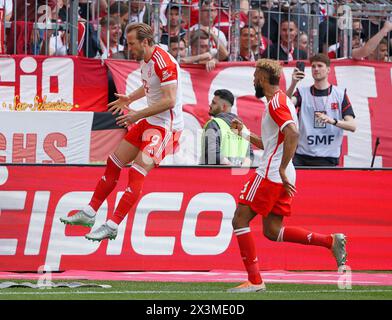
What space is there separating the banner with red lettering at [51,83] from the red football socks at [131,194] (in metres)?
4.13

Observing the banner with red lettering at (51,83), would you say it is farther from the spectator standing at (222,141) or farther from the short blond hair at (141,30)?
the short blond hair at (141,30)

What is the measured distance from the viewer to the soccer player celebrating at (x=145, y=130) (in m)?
12.5

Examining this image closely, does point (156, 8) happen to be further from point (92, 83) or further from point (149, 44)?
point (149, 44)

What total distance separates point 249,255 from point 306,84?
609cm

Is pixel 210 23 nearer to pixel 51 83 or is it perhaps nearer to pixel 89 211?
pixel 51 83

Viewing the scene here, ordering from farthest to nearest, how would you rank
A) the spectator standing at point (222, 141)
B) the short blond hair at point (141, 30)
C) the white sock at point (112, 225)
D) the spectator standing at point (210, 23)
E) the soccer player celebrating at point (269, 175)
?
1. the spectator standing at point (210, 23)
2. the spectator standing at point (222, 141)
3. the short blond hair at point (141, 30)
4. the white sock at point (112, 225)
5. the soccer player celebrating at point (269, 175)

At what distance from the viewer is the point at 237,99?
17219 millimetres

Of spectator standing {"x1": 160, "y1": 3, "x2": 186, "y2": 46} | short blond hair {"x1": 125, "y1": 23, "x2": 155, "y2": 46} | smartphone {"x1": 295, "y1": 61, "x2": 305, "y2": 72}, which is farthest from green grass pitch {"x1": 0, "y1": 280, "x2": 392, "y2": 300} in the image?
spectator standing {"x1": 160, "y1": 3, "x2": 186, "y2": 46}

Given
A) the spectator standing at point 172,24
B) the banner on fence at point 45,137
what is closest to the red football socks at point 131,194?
the banner on fence at point 45,137

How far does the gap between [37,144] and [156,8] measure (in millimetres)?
2769

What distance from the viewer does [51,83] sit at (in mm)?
16438

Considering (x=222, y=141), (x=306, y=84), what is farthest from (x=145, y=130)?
(x=306, y=84)

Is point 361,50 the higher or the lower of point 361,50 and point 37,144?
the higher

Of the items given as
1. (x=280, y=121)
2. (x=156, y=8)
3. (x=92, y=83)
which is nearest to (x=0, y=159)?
(x=92, y=83)
